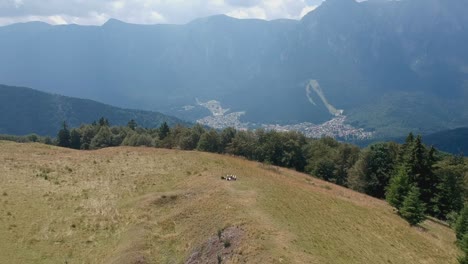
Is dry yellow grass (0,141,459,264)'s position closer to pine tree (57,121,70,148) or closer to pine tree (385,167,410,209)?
pine tree (385,167,410,209)

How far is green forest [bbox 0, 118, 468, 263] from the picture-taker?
53316 mm

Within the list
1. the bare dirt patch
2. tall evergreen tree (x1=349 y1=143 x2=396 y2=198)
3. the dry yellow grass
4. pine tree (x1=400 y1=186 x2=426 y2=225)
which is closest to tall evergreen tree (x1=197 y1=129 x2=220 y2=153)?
tall evergreen tree (x1=349 y1=143 x2=396 y2=198)

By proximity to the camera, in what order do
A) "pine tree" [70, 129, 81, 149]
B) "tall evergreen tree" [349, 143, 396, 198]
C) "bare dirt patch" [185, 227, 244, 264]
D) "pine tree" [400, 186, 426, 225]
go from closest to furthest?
"bare dirt patch" [185, 227, 244, 264] < "pine tree" [400, 186, 426, 225] < "tall evergreen tree" [349, 143, 396, 198] < "pine tree" [70, 129, 81, 149]

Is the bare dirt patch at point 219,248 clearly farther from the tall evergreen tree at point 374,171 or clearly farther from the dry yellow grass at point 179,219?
the tall evergreen tree at point 374,171

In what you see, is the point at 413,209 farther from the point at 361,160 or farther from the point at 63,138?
the point at 63,138

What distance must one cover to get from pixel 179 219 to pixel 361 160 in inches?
2576

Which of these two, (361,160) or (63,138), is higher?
(361,160)

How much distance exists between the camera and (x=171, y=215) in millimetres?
35875

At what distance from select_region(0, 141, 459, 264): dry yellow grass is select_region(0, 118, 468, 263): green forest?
709 cm

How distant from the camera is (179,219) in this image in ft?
115

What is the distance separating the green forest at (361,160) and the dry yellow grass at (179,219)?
23.2 ft

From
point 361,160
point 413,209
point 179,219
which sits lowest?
point 179,219

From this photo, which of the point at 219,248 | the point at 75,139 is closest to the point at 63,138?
the point at 75,139

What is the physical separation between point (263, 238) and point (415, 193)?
26442 mm
